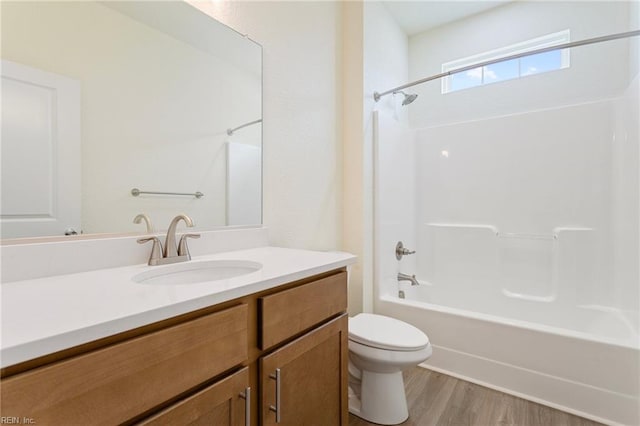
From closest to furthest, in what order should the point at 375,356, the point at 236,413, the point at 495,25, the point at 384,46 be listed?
the point at 236,413 → the point at 375,356 → the point at 384,46 → the point at 495,25

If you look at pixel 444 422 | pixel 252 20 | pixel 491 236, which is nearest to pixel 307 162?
pixel 252 20

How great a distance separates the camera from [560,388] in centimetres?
160

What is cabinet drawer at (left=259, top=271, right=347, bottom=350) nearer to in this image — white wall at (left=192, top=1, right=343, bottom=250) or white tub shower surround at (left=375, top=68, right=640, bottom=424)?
white wall at (left=192, top=1, right=343, bottom=250)

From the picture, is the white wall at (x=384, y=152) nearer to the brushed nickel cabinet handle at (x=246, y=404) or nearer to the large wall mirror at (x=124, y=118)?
the large wall mirror at (x=124, y=118)

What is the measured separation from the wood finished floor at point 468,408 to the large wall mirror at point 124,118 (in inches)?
50.0

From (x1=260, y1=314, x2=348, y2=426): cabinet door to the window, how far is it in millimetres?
2521

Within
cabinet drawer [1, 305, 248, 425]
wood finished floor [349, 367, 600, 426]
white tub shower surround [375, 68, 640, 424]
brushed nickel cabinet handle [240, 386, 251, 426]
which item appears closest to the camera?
cabinet drawer [1, 305, 248, 425]

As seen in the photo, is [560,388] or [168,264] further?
[560,388]

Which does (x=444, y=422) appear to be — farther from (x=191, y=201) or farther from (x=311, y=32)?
(x=311, y=32)

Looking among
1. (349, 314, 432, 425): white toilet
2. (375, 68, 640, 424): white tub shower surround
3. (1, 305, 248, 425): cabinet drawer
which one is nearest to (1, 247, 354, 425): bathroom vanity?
(1, 305, 248, 425): cabinet drawer

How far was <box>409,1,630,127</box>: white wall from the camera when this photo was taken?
2.28m

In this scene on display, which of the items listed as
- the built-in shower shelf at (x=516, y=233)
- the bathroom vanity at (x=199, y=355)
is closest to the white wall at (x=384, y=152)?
the built-in shower shelf at (x=516, y=233)

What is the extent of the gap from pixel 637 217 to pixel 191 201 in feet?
8.00

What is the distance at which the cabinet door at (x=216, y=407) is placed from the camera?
629mm
